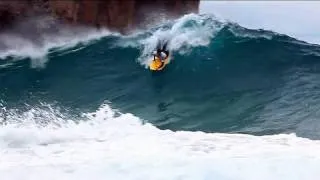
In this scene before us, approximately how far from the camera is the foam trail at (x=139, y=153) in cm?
552

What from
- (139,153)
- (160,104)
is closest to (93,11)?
(160,104)

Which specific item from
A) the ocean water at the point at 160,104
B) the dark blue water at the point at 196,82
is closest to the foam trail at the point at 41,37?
the ocean water at the point at 160,104

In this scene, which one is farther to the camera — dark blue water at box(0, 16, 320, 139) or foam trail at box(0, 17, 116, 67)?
foam trail at box(0, 17, 116, 67)

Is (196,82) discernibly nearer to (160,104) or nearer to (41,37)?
(160,104)

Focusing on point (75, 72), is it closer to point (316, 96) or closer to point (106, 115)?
point (106, 115)

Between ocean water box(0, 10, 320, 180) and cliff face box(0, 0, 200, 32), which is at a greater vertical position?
cliff face box(0, 0, 200, 32)

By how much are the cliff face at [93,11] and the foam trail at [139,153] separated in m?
5.34

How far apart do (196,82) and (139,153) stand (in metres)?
4.25

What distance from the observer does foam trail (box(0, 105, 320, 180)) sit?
5.52m

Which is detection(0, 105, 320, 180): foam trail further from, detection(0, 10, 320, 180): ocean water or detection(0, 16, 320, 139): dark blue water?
detection(0, 16, 320, 139): dark blue water

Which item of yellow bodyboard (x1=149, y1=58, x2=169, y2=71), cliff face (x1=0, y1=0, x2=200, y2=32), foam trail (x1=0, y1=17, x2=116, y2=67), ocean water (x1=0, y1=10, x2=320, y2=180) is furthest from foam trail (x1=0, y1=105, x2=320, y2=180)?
cliff face (x1=0, y1=0, x2=200, y2=32)

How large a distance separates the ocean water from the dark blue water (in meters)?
0.02

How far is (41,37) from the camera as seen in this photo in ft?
43.4

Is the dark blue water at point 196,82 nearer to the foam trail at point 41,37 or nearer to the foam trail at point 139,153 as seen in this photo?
the foam trail at point 41,37
